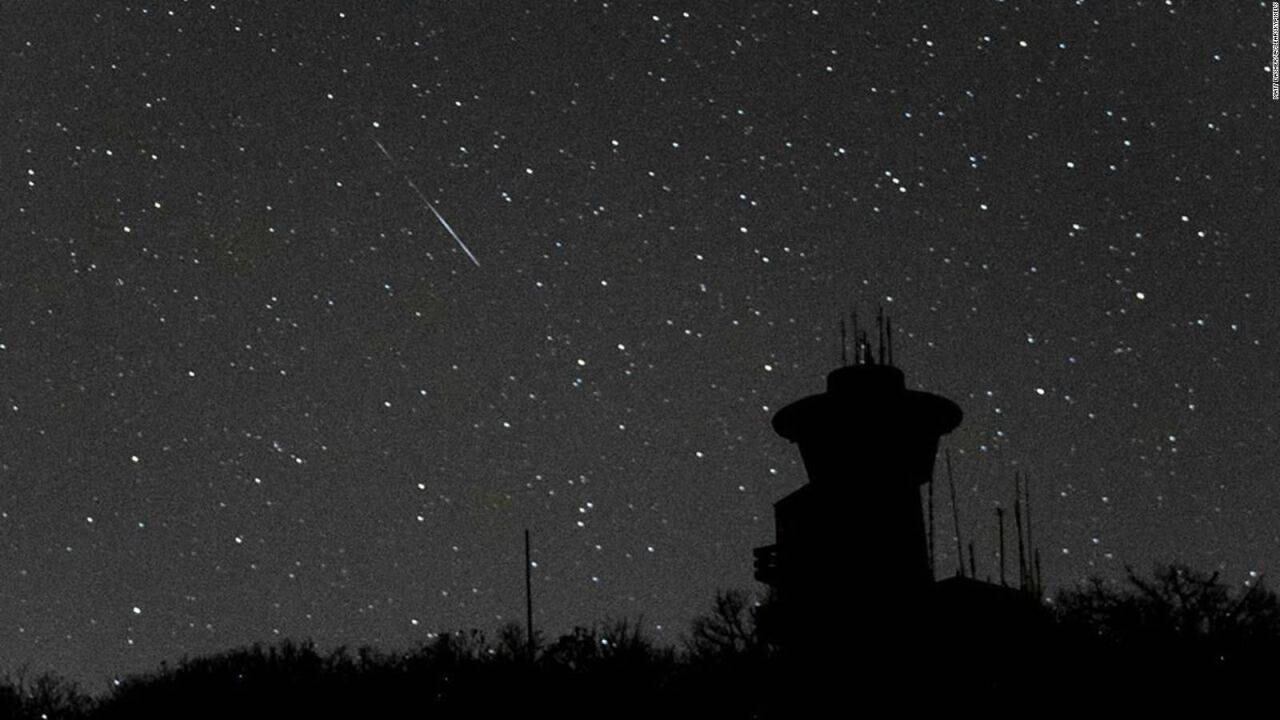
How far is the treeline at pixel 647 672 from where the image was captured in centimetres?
3294

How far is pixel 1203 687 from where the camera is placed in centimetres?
3158

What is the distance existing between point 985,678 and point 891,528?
199 inches

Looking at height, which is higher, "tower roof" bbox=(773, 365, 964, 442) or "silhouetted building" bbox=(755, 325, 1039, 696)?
"tower roof" bbox=(773, 365, 964, 442)

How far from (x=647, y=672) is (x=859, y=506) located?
1494cm

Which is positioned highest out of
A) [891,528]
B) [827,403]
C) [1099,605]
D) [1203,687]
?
[827,403]

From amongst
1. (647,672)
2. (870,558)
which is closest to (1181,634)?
(870,558)

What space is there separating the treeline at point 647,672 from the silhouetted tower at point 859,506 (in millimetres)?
1061

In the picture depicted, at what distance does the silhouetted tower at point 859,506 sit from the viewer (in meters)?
39.5

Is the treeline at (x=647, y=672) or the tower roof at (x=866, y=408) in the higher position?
the tower roof at (x=866, y=408)

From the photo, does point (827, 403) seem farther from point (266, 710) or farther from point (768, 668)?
point (266, 710)

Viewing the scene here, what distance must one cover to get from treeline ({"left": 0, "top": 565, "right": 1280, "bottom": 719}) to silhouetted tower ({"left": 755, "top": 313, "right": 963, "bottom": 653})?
1061 mm

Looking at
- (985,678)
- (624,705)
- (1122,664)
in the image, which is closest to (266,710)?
(624,705)

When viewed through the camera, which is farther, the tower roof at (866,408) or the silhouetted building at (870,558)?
the tower roof at (866,408)

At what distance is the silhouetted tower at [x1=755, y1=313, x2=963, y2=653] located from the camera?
39500 millimetres
